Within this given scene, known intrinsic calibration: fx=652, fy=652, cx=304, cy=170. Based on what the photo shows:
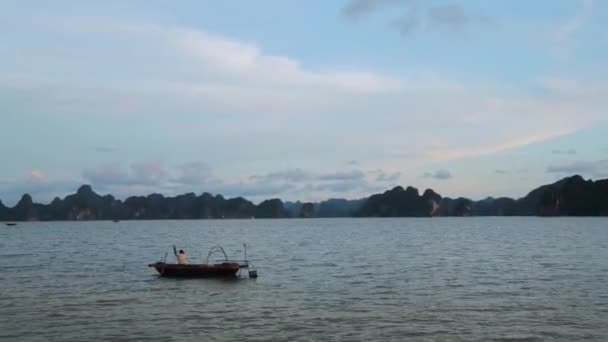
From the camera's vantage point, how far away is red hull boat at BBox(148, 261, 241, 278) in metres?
47.5

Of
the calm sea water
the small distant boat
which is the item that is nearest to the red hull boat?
the small distant boat

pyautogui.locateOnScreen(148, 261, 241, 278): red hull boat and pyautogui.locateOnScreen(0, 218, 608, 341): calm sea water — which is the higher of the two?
pyautogui.locateOnScreen(148, 261, 241, 278): red hull boat

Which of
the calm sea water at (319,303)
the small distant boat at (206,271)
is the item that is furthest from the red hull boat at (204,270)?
the calm sea water at (319,303)

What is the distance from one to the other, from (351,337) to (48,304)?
58.7 feet

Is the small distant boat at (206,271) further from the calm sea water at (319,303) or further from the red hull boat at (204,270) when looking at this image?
the calm sea water at (319,303)

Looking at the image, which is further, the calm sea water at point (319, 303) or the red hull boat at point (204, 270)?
the red hull boat at point (204, 270)

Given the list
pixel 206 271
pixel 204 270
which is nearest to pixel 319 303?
pixel 206 271

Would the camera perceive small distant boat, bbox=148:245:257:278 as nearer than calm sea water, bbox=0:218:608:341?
No

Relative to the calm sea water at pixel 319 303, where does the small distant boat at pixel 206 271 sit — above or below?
above

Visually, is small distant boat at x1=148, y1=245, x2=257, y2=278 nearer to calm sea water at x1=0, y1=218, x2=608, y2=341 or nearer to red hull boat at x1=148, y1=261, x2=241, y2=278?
red hull boat at x1=148, y1=261, x2=241, y2=278

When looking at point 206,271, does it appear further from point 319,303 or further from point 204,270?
point 319,303

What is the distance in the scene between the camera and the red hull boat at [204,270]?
47.5 meters

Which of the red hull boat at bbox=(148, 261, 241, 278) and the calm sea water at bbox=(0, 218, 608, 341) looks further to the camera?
the red hull boat at bbox=(148, 261, 241, 278)

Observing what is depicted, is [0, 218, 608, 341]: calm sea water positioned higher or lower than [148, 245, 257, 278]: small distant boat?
lower
